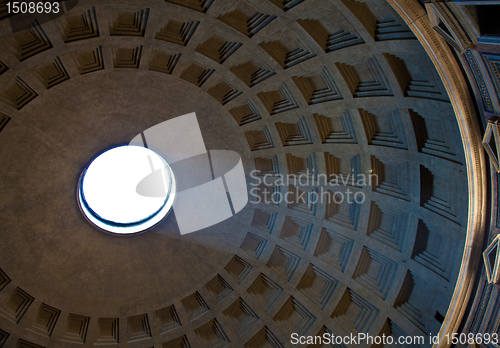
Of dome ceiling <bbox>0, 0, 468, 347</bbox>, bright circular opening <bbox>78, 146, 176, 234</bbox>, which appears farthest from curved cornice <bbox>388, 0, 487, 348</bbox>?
bright circular opening <bbox>78, 146, 176, 234</bbox>

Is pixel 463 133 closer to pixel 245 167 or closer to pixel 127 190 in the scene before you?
pixel 245 167

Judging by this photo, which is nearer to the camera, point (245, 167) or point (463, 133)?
point (463, 133)

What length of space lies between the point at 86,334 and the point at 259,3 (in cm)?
2018

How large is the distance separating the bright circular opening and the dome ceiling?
101cm

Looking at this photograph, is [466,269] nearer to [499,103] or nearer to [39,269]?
[499,103]

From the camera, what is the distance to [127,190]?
2764cm

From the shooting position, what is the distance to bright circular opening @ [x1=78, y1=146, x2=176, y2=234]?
2195cm

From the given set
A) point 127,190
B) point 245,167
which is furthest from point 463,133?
point 127,190

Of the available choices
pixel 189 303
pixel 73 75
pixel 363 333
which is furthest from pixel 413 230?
pixel 73 75

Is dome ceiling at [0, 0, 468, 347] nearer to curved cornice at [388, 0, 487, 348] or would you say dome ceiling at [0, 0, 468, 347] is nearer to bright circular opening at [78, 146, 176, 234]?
bright circular opening at [78, 146, 176, 234]

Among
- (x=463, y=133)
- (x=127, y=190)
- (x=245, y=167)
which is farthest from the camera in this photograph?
(x=127, y=190)

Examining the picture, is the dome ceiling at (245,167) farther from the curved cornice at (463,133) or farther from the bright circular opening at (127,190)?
the curved cornice at (463,133)

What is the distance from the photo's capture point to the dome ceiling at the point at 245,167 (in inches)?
575

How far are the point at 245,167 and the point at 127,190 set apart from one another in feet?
37.6
